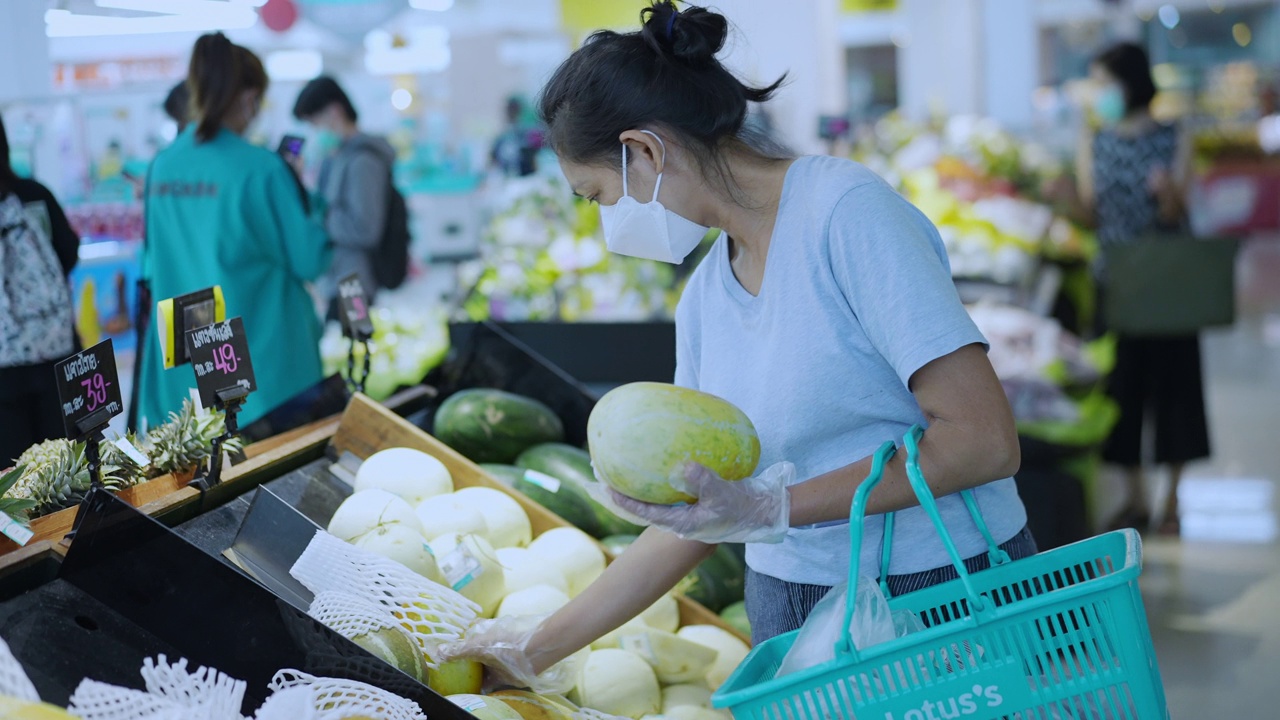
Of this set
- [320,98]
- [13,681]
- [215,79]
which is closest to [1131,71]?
[320,98]

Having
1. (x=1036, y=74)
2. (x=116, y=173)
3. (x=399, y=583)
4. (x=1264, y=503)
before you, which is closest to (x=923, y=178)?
(x=1264, y=503)

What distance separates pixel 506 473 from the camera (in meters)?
2.48

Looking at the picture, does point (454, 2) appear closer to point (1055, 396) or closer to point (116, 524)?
point (1055, 396)

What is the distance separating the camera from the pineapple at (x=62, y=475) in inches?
64.8

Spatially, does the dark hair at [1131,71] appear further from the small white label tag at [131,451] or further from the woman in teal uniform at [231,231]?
the small white label tag at [131,451]

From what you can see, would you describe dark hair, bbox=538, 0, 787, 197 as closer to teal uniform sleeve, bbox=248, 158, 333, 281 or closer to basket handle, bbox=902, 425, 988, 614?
basket handle, bbox=902, 425, 988, 614

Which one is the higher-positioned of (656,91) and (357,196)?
(656,91)

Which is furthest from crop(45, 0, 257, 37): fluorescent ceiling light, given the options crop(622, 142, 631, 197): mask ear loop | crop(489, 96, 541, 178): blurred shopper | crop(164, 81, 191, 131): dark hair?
crop(622, 142, 631, 197): mask ear loop

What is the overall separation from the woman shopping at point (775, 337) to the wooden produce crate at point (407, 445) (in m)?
0.62

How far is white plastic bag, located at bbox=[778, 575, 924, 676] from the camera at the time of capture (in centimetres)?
124

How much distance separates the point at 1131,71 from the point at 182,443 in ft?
14.5

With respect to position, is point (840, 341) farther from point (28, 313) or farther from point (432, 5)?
point (432, 5)

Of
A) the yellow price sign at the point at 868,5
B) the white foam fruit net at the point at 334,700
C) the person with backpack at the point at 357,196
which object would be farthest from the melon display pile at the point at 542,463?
the yellow price sign at the point at 868,5

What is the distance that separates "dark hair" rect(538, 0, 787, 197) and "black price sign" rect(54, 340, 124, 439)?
703 mm
